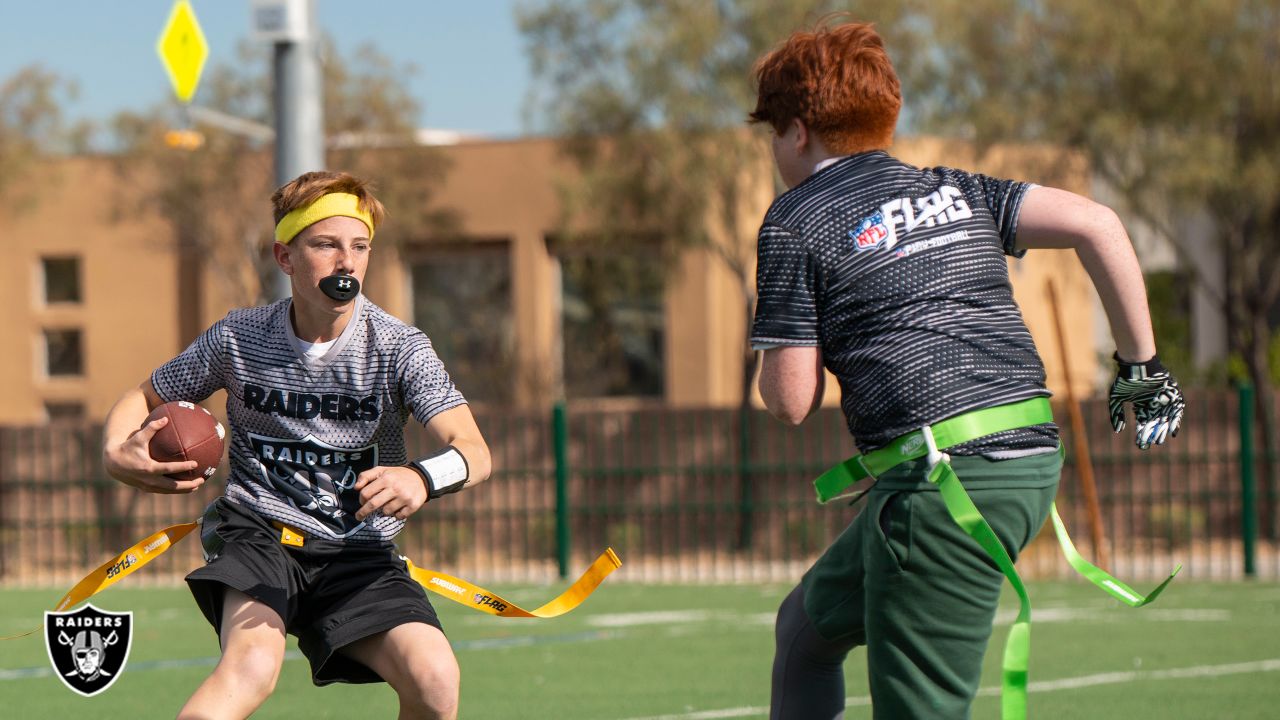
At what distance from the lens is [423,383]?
A: 201 inches

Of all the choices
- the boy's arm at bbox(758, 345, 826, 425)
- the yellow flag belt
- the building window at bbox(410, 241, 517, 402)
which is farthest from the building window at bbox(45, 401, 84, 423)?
the boy's arm at bbox(758, 345, 826, 425)

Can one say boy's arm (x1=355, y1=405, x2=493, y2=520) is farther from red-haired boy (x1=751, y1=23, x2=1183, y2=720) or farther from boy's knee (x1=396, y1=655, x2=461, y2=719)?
red-haired boy (x1=751, y1=23, x2=1183, y2=720)

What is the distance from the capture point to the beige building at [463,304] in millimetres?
31906

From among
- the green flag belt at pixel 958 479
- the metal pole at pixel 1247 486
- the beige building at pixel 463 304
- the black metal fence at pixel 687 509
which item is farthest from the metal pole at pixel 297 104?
the beige building at pixel 463 304

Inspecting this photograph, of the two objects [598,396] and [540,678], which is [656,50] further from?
[540,678]

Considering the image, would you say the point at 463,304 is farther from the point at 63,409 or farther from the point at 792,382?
the point at 792,382

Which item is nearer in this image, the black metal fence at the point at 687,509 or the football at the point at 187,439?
the football at the point at 187,439

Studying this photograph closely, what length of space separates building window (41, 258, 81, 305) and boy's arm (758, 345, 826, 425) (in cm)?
3434

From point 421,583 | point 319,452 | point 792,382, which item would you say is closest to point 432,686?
point 421,583

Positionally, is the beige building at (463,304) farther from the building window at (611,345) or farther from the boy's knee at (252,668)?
the boy's knee at (252,668)

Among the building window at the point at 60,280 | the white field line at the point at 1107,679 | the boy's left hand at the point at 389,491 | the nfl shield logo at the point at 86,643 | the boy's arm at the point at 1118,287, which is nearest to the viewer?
the boy's arm at the point at 1118,287

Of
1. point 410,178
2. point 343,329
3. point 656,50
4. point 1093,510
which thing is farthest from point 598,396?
point 343,329

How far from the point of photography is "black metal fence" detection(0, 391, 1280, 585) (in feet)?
55.5

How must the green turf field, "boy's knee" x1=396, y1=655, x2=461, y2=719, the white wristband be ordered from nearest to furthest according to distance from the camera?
the white wristband, "boy's knee" x1=396, y1=655, x2=461, y2=719, the green turf field
